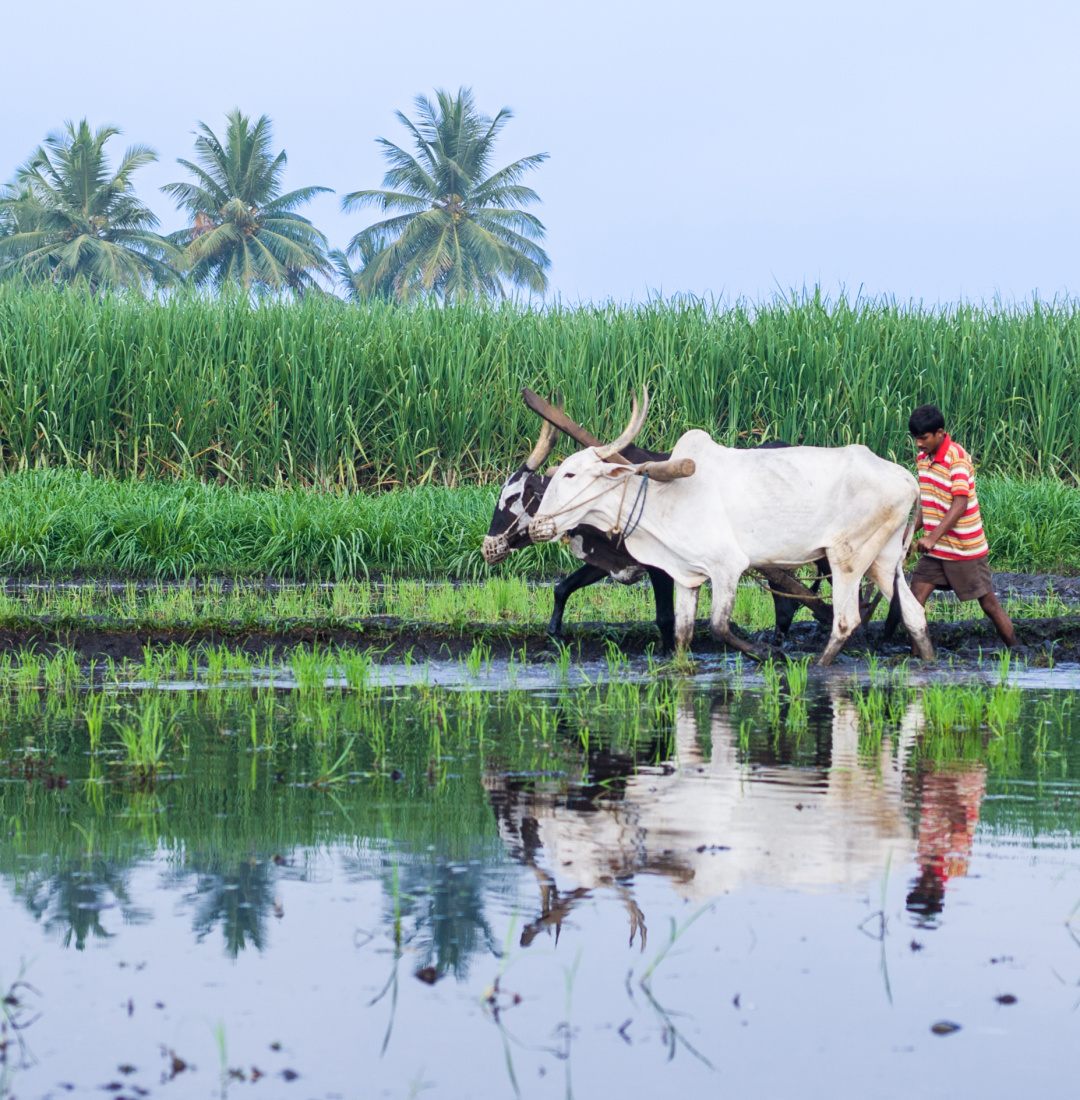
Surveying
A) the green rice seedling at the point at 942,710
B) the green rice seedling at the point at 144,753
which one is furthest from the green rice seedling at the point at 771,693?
the green rice seedling at the point at 144,753

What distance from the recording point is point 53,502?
1313cm

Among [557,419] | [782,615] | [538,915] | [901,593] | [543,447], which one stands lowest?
[538,915]

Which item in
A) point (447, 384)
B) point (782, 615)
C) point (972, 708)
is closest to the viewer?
point (972, 708)

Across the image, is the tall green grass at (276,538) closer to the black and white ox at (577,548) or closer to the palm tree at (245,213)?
the black and white ox at (577,548)

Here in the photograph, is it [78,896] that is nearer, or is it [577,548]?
[78,896]

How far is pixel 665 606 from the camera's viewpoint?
802cm

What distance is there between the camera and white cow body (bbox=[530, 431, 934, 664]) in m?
7.50

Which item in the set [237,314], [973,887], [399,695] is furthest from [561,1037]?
[237,314]

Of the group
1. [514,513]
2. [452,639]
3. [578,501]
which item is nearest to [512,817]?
[578,501]

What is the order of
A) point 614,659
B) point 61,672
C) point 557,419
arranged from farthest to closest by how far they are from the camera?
1. point 557,419
2. point 614,659
3. point 61,672

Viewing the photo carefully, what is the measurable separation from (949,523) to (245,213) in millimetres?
35287

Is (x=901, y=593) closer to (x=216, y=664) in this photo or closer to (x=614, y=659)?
(x=614, y=659)

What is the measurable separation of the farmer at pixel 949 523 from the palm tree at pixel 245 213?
1322 inches

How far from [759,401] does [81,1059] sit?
14795 mm
